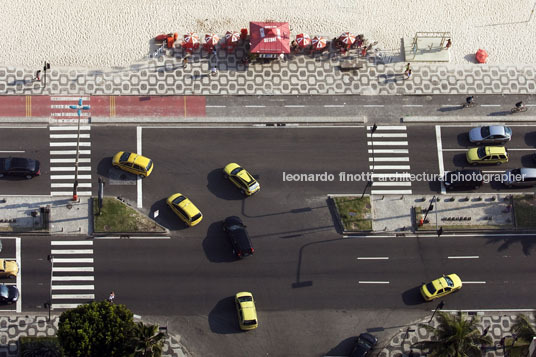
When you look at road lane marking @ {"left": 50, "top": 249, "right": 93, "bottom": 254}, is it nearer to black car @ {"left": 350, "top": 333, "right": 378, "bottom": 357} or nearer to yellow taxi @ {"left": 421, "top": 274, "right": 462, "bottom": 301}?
black car @ {"left": 350, "top": 333, "right": 378, "bottom": 357}

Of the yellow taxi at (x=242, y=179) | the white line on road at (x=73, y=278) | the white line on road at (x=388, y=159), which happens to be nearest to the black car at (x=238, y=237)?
the yellow taxi at (x=242, y=179)

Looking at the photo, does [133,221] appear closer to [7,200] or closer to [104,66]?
[7,200]

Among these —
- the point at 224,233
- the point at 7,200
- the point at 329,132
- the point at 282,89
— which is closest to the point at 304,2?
the point at 282,89

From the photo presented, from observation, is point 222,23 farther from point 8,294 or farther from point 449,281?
point 449,281

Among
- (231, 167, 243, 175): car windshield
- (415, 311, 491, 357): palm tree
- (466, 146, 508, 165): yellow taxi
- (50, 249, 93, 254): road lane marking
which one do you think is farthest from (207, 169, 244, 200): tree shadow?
(466, 146, 508, 165): yellow taxi

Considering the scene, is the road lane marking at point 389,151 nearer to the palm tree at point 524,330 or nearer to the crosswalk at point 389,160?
the crosswalk at point 389,160

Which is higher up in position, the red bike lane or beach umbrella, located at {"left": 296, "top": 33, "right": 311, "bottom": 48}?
beach umbrella, located at {"left": 296, "top": 33, "right": 311, "bottom": 48}
